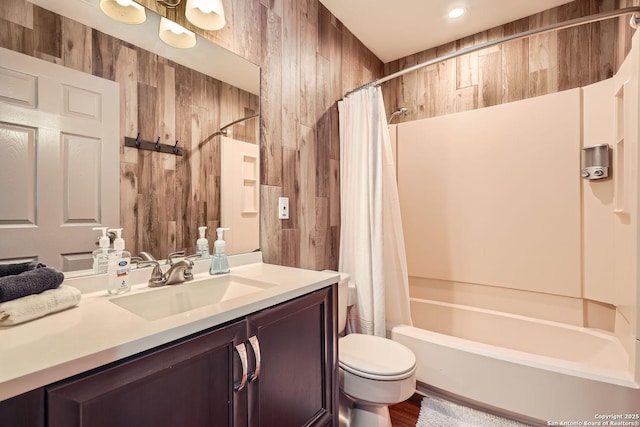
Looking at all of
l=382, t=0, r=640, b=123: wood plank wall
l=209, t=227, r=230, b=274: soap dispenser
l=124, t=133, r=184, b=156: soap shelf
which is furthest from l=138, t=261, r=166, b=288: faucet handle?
l=382, t=0, r=640, b=123: wood plank wall

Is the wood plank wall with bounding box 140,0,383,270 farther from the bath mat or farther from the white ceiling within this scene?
the bath mat

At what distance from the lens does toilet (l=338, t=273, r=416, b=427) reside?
1287 mm

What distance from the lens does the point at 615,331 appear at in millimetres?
1699

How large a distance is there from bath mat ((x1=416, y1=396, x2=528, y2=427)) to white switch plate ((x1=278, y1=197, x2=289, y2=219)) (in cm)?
139

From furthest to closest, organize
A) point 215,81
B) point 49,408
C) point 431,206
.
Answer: point 431,206 < point 215,81 < point 49,408

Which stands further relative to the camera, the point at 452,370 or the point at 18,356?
the point at 452,370

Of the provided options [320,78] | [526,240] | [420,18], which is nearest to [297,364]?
[320,78]

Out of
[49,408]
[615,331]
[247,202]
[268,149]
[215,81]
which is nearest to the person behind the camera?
[49,408]

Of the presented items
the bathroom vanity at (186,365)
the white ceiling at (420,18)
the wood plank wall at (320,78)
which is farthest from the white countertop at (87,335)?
the white ceiling at (420,18)

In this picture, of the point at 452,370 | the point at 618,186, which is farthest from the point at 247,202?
the point at 618,186

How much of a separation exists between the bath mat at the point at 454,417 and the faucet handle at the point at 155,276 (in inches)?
61.1

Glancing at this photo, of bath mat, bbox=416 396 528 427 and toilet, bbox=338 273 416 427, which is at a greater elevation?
toilet, bbox=338 273 416 427

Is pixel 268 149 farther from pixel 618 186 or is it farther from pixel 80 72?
pixel 618 186

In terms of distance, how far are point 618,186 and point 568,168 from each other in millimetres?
326
